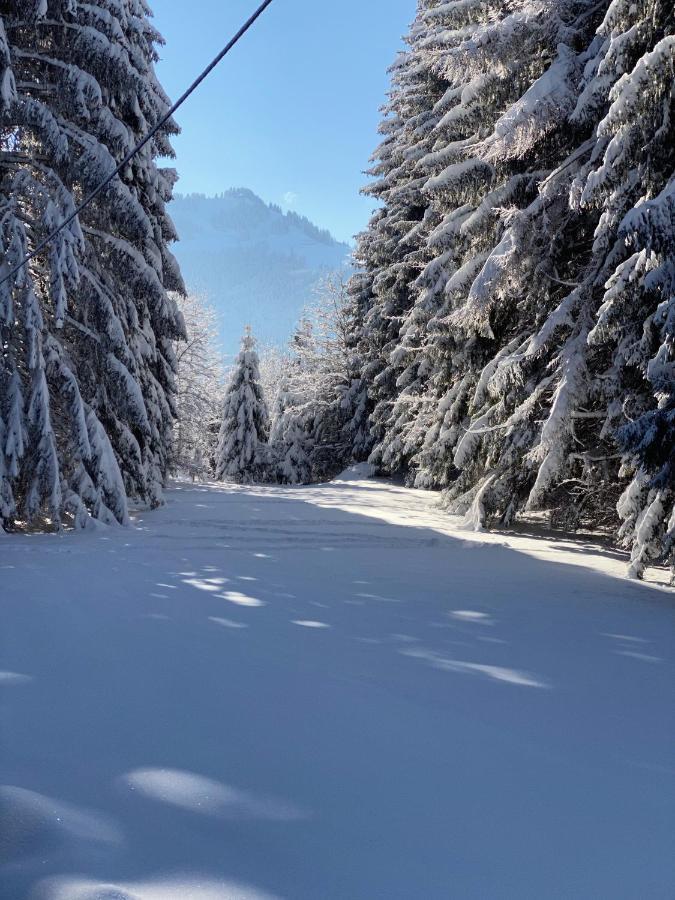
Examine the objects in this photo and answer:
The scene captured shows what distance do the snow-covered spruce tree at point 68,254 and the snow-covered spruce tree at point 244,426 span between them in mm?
18557

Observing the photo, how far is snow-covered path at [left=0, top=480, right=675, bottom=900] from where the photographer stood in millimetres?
1581

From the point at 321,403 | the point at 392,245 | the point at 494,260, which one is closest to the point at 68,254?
the point at 494,260

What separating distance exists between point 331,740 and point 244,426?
26486 mm

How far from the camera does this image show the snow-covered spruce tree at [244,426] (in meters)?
28.0

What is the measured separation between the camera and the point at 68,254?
7.38 meters

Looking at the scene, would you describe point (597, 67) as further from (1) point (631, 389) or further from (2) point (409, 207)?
(2) point (409, 207)

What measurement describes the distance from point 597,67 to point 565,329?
2980 mm

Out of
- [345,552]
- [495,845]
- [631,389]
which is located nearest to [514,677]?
[495,845]

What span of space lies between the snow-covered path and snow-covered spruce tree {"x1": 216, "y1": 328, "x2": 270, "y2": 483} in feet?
76.1

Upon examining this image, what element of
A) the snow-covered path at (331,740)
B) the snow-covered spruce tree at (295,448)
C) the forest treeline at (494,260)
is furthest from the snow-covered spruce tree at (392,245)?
the snow-covered path at (331,740)

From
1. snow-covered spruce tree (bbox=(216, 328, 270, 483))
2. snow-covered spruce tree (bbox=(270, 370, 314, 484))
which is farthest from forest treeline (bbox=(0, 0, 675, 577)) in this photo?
snow-covered spruce tree (bbox=(216, 328, 270, 483))

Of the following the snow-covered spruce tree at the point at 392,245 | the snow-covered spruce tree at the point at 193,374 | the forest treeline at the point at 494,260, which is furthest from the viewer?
the snow-covered spruce tree at the point at 193,374

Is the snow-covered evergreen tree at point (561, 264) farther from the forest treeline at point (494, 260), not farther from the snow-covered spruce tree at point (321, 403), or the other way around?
the snow-covered spruce tree at point (321, 403)

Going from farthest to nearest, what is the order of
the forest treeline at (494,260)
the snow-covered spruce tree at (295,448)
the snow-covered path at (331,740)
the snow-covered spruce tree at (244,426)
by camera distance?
the snow-covered spruce tree at (244,426)
the snow-covered spruce tree at (295,448)
the forest treeline at (494,260)
the snow-covered path at (331,740)
